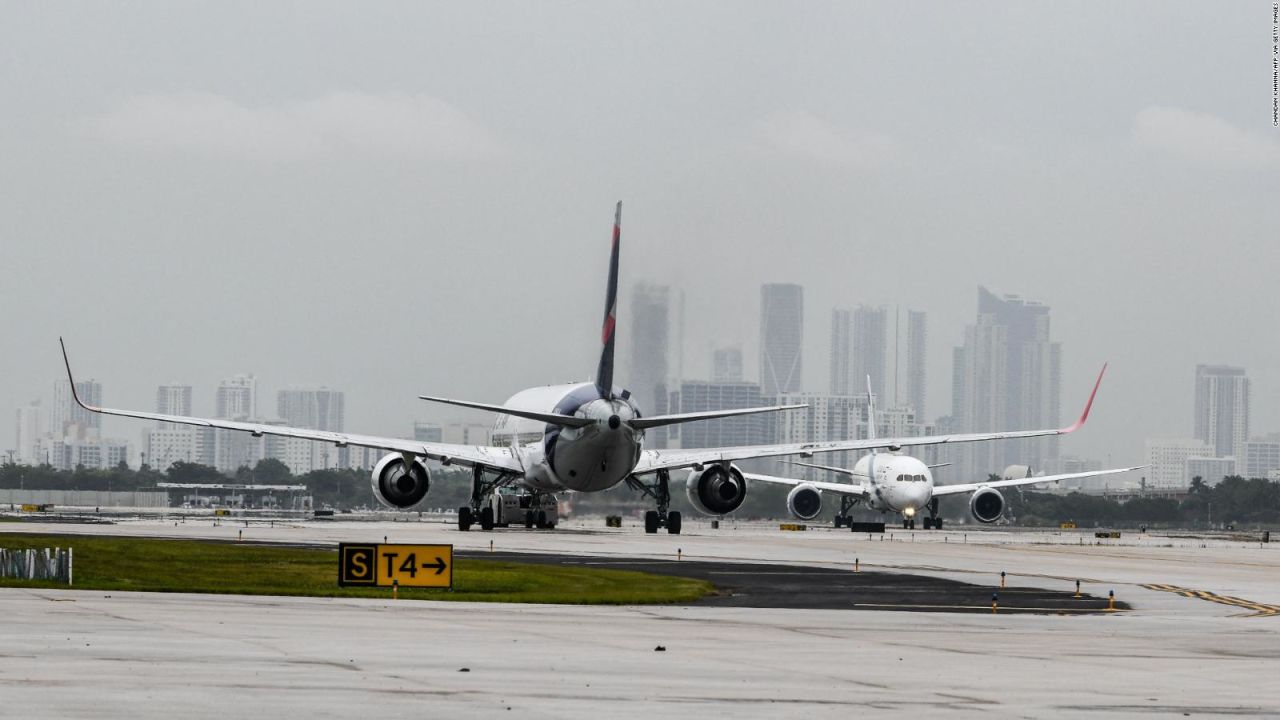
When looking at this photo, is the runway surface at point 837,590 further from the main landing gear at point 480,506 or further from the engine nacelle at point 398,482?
the main landing gear at point 480,506

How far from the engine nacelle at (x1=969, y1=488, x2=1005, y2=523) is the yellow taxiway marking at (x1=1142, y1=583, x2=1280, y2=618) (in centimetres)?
6269

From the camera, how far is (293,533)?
A: 76.5 metres

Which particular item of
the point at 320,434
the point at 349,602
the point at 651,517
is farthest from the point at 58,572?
the point at 651,517

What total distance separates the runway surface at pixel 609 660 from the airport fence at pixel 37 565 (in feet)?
14.5

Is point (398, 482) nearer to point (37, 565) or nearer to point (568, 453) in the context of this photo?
point (568, 453)

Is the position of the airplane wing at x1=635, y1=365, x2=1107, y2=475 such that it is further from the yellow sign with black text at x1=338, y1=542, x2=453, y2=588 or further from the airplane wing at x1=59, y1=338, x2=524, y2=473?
the yellow sign with black text at x1=338, y1=542, x2=453, y2=588

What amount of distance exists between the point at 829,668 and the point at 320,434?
52.5m

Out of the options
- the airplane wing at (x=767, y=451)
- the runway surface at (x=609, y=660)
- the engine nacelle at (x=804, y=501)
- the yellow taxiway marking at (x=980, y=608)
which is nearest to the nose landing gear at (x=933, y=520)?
the engine nacelle at (x=804, y=501)

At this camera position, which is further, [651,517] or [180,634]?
[651,517]

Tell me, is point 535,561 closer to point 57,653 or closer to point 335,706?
point 57,653

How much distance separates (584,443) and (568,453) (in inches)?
56.3

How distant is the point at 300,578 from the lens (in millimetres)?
42406

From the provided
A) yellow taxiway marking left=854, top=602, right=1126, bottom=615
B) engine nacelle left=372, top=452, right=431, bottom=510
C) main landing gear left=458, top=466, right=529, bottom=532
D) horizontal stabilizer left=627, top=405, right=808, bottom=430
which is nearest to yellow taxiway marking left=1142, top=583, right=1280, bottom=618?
yellow taxiway marking left=854, top=602, right=1126, bottom=615

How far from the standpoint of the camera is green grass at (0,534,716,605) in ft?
124
